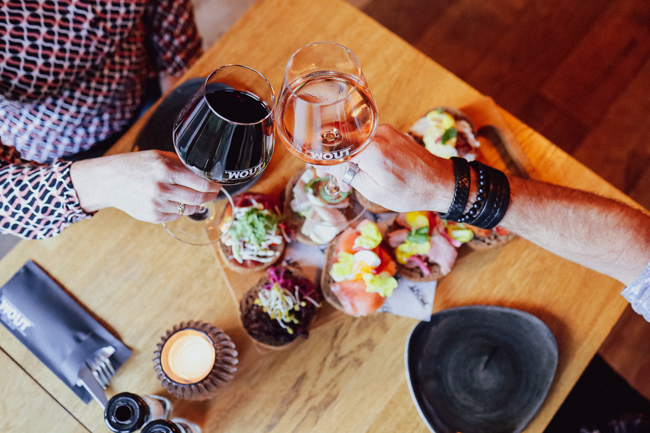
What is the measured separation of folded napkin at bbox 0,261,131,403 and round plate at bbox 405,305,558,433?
0.83m

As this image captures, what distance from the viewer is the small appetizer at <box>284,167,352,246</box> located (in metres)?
1.20

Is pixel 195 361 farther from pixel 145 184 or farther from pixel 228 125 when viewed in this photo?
pixel 228 125

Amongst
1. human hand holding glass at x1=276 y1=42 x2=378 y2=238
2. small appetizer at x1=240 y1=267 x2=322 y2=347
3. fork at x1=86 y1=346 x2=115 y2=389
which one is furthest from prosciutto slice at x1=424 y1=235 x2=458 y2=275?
fork at x1=86 y1=346 x2=115 y2=389

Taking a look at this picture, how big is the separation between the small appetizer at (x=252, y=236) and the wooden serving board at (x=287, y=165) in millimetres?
31

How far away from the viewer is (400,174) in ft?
3.12

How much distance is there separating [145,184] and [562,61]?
2.55m

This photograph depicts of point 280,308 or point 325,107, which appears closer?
point 325,107

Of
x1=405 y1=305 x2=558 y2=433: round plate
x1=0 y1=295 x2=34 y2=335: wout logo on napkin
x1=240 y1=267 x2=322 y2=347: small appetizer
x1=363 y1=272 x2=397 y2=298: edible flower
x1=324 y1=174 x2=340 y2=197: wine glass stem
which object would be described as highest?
x1=324 y1=174 x2=340 y2=197: wine glass stem

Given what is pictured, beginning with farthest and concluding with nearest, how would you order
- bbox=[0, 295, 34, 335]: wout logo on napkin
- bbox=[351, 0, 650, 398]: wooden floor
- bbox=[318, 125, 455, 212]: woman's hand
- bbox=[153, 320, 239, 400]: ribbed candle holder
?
bbox=[351, 0, 650, 398]: wooden floor < bbox=[0, 295, 34, 335]: wout logo on napkin < bbox=[153, 320, 239, 400]: ribbed candle holder < bbox=[318, 125, 455, 212]: woman's hand

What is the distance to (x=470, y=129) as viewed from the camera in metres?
1.23

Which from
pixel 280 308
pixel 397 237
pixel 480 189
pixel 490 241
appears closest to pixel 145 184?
pixel 280 308

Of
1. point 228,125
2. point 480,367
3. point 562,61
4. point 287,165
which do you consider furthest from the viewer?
point 562,61

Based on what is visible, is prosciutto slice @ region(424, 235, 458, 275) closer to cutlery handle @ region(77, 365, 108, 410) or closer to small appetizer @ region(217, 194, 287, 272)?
small appetizer @ region(217, 194, 287, 272)

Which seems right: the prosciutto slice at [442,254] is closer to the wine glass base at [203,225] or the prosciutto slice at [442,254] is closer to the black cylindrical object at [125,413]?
the wine glass base at [203,225]
